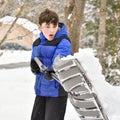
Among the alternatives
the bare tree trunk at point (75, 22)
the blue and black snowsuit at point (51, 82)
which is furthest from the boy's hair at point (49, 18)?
the bare tree trunk at point (75, 22)

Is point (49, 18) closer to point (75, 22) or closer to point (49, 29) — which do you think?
point (49, 29)

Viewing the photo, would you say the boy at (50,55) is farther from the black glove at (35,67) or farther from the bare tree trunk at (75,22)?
the bare tree trunk at (75,22)

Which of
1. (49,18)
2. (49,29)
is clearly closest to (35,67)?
(49,29)

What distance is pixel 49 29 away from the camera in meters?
4.57

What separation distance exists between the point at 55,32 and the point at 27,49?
42.1 meters

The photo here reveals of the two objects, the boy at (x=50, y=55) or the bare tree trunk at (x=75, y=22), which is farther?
the bare tree trunk at (x=75, y=22)

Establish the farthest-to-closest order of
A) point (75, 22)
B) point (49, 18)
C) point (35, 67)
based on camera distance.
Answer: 1. point (75, 22)
2. point (35, 67)
3. point (49, 18)

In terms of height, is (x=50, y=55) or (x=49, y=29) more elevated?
(x=49, y=29)

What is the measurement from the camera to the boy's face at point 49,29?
455 centimetres

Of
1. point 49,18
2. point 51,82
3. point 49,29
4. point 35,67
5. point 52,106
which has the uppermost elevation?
point 49,18

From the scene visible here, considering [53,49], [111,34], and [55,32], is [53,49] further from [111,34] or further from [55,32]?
[111,34]

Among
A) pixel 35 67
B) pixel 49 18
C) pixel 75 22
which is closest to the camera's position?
pixel 49 18

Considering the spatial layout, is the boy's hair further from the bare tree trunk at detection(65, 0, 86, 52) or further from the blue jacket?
the bare tree trunk at detection(65, 0, 86, 52)

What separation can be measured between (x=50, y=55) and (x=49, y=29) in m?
0.28
